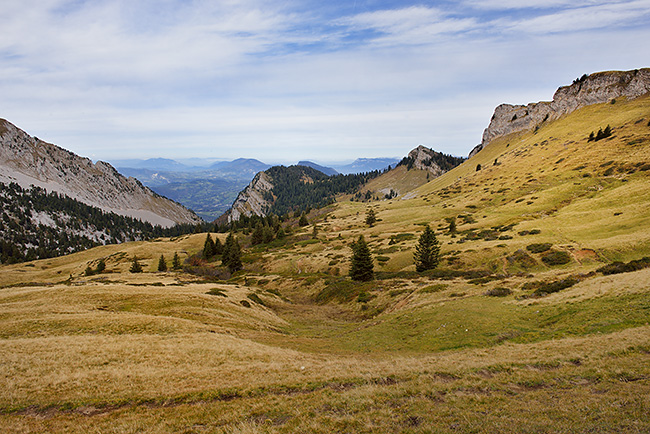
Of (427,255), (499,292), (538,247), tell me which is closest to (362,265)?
(427,255)

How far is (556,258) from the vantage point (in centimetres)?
4184

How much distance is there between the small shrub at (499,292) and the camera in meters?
30.8

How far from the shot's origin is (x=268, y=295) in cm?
4809

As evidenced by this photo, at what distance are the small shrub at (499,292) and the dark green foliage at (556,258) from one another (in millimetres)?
16539

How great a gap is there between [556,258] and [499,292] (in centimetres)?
1901

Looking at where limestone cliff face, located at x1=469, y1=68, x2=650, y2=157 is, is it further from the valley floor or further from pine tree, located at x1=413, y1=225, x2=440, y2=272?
the valley floor

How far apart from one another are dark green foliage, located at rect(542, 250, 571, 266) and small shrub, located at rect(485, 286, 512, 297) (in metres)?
16.5

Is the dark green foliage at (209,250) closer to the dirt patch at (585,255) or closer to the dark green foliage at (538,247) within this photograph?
the dark green foliage at (538,247)

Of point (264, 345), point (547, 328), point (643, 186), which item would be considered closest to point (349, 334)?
point (264, 345)

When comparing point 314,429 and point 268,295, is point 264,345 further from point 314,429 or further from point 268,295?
point 268,295

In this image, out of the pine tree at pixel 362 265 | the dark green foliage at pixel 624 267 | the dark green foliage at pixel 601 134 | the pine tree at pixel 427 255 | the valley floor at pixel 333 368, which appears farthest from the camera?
the dark green foliage at pixel 601 134

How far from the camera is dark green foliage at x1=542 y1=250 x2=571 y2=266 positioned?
40.9 metres

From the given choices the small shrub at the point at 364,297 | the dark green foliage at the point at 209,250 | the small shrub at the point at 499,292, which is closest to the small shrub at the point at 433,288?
the small shrub at the point at 499,292

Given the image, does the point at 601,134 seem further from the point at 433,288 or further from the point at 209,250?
the point at 209,250
